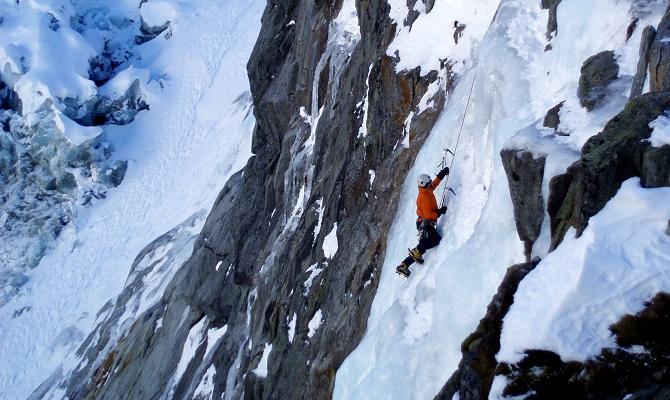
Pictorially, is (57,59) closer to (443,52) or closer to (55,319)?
(55,319)

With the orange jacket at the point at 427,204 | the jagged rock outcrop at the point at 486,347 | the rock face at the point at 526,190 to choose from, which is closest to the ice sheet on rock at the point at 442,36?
the orange jacket at the point at 427,204

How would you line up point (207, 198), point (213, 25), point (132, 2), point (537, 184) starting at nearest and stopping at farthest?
point (537, 184), point (207, 198), point (213, 25), point (132, 2)

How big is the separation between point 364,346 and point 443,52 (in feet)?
19.1

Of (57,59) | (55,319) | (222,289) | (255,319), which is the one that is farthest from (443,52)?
(57,59)

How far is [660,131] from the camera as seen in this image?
5.66m

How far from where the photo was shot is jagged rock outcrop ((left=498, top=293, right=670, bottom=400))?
15.2 ft

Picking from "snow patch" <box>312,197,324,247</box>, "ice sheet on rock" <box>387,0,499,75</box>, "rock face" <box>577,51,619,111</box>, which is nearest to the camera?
"rock face" <box>577,51,619,111</box>

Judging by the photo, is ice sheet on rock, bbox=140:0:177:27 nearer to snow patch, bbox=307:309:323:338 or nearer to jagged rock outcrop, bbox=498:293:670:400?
snow patch, bbox=307:309:323:338

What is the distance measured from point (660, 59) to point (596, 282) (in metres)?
2.76

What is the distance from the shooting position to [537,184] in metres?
7.20

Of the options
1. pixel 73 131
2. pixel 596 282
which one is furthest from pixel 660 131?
pixel 73 131

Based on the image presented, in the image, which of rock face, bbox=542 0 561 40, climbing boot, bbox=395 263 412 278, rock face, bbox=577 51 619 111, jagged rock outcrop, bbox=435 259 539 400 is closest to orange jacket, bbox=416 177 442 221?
climbing boot, bbox=395 263 412 278

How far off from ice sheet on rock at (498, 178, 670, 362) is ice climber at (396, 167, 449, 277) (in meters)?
3.94

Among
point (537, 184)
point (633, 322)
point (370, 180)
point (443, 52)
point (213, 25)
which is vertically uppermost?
point (213, 25)
